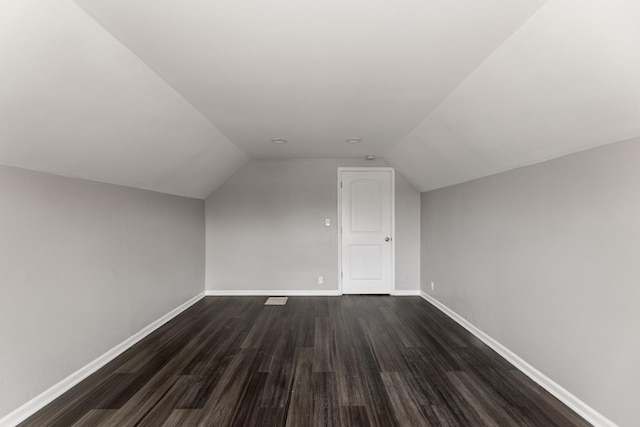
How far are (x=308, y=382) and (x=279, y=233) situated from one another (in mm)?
3040

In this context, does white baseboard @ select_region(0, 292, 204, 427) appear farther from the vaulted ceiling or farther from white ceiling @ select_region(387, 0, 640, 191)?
white ceiling @ select_region(387, 0, 640, 191)

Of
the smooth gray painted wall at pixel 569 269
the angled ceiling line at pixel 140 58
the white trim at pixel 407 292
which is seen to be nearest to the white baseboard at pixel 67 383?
the angled ceiling line at pixel 140 58

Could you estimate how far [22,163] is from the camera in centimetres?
207

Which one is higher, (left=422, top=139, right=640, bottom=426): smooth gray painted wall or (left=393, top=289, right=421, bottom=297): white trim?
(left=422, top=139, right=640, bottom=426): smooth gray painted wall

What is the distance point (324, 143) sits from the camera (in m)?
4.24

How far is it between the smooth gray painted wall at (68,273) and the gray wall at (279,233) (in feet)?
4.90

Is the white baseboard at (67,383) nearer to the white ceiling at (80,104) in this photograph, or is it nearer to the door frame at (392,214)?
the white ceiling at (80,104)

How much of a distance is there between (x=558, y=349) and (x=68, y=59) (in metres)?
3.60

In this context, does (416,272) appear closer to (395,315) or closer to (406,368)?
(395,315)

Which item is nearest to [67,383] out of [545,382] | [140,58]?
[140,58]

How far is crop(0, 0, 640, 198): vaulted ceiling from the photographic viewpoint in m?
1.50

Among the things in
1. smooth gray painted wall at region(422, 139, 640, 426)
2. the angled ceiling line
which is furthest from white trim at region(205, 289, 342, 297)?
the angled ceiling line

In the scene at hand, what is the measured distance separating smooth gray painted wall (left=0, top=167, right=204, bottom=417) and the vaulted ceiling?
0.22 m

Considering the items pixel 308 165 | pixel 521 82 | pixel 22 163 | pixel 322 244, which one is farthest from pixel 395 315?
pixel 22 163
